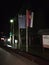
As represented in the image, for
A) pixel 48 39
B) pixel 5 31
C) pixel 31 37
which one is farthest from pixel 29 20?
pixel 5 31

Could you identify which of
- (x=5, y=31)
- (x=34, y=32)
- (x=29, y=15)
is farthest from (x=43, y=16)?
(x=5, y=31)

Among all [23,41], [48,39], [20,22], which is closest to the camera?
[48,39]

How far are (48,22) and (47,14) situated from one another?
202 cm

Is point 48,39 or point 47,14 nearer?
point 48,39

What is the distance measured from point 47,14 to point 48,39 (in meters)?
30.8

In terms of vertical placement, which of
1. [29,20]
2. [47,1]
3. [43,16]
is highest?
[47,1]

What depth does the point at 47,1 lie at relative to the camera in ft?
173

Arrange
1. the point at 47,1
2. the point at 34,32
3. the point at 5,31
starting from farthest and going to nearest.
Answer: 1. the point at 5,31
2. the point at 34,32
3. the point at 47,1

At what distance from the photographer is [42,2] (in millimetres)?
55531

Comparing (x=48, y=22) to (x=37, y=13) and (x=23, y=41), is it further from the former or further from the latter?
(x=23, y=41)

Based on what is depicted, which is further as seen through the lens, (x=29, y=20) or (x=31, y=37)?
(x=31, y=37)

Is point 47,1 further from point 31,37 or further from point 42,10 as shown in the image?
point 31,37

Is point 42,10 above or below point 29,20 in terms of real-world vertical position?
above

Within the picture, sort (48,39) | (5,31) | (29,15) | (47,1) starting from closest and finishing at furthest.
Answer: (48,39) → (29,15) → (47,1) → (5,31)
